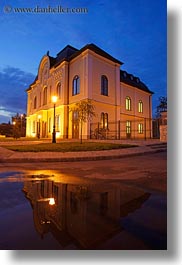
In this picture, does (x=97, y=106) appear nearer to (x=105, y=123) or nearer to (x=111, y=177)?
(x=105, y=123)

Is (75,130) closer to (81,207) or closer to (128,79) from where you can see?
(128,79)

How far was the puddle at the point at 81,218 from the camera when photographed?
135 cm

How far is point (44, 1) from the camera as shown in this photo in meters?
2.64

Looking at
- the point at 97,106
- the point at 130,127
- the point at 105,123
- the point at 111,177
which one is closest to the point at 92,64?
the point at 97,106

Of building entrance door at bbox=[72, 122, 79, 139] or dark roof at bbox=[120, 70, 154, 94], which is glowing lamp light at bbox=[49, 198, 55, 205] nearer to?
building entrance door at bbox=[72, 122, 79, 139]

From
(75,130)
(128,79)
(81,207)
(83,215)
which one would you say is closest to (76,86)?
(75,130)

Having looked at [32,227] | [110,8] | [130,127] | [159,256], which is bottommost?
[159,256]

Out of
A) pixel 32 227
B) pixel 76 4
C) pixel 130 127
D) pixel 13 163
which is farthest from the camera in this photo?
pixel 130 127

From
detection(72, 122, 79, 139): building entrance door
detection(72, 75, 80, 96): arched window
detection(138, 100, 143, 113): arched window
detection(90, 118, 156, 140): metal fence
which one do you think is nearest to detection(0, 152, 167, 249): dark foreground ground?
detection(90, 118, 156, 140): metal fence

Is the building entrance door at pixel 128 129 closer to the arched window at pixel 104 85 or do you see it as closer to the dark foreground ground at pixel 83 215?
the arched window at pixel 104 85

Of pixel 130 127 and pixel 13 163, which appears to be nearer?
pixel 13 163

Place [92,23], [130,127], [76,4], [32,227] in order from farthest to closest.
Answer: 1. [130,127]
2. [92,23]
3. [76,4]
4. [32,227]

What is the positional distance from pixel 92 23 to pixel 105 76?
11.5 m

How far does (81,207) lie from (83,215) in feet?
0.58
